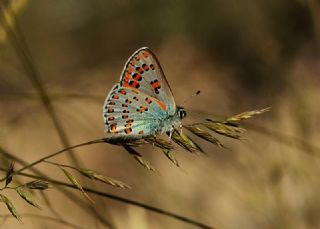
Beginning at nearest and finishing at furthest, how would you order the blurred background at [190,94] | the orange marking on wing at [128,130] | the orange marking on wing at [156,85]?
the orange marking on wing at [128,130] → the orange marking on wing at [156,85] → the blurred background at [190,94]

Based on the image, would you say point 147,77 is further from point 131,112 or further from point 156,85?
point 131,112

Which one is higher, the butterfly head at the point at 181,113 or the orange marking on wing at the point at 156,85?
the orange marking on wing at the point at 156,85

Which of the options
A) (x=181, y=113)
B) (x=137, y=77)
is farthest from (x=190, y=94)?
(x=137, y=77)

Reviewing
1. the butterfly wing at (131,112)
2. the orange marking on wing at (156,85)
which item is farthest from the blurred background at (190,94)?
the orange marking on wing at (156,85)

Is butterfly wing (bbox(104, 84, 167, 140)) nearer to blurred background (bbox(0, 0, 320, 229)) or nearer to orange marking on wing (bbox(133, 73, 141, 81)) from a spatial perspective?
orange marking on wing (bbox(133, 73, 141, 81))

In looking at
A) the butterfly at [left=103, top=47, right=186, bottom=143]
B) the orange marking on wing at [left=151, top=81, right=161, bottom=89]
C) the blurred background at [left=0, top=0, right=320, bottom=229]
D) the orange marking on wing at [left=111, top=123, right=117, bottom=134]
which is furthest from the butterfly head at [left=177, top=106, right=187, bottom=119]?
the blurred background at [left=0, top=0, right=320, bottom=229]

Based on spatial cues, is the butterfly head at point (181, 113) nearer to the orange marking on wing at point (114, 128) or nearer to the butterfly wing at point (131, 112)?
the butterfly wing at point (131, 112)

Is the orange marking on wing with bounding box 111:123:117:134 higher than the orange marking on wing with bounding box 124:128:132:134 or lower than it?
higher
